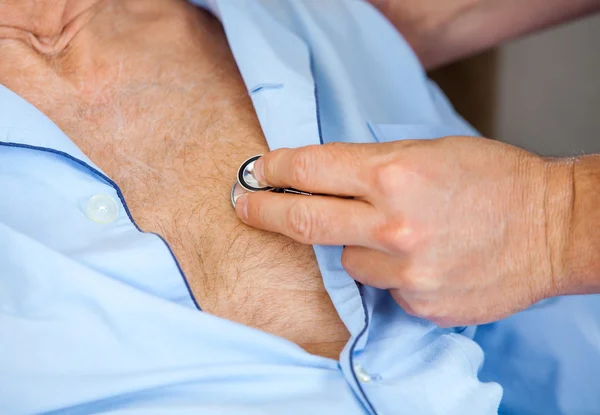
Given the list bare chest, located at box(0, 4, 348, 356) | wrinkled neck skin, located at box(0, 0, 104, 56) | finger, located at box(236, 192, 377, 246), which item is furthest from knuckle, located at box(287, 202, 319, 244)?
wrinkled neck skin, located at box(0, 0, 104, 56)

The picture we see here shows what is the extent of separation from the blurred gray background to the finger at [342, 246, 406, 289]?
3.62 ft

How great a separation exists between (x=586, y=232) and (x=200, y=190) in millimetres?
459

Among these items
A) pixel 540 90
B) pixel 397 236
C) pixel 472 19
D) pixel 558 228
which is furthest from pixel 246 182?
pixel 540 90

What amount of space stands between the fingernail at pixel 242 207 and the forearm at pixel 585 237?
1.19 feet

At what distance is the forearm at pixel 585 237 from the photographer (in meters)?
0.65

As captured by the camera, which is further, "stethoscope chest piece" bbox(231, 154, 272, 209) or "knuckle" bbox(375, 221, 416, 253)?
"stethoscope chest piece" bbox(231, 154, 272, 209)

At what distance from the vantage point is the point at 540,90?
162 centimetres

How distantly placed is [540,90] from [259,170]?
1201 mm

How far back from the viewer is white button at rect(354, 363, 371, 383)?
0.66m

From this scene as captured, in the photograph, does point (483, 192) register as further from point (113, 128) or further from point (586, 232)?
point (113, 128)

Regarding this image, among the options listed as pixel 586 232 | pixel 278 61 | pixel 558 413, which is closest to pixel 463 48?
pixel 278 61

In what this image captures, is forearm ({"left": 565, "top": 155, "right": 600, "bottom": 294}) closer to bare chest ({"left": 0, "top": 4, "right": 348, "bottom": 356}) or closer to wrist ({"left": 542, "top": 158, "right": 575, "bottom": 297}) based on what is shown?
wrist ({"left": 542, "top": 158, "right": 575, "bottom": 297})

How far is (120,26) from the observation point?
91 centimetres

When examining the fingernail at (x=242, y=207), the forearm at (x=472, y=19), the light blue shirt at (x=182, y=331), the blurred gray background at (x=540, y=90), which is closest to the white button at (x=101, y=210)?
the light blue shirt at (x=182, y=331)
